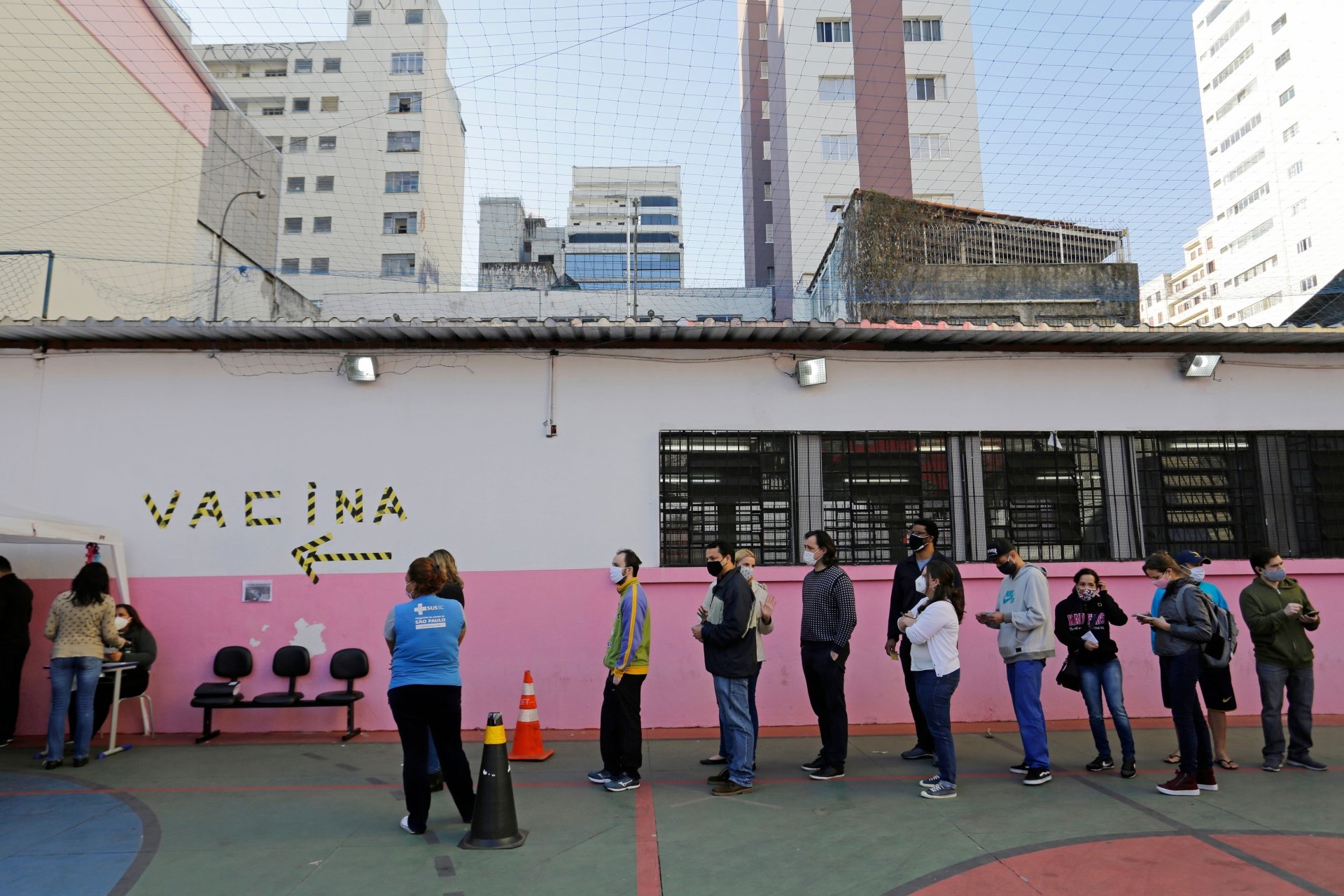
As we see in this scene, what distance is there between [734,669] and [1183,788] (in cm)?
320

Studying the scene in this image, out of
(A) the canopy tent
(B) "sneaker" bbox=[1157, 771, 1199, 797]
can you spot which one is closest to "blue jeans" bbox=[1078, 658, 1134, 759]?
(B) "sneaker" bbox=[1157, 771, 1199, 797]

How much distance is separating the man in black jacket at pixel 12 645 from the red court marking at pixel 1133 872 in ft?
26.1

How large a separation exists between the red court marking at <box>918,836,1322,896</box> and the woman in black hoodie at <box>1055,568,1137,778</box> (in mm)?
1416

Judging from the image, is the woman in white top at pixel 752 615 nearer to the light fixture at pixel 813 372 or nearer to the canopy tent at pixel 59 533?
the light fixture at pixel 813 372

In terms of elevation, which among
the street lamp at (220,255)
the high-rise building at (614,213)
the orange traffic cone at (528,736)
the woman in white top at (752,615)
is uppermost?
the high-rise building at (614,213)

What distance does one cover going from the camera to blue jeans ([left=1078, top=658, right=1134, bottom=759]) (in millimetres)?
6402

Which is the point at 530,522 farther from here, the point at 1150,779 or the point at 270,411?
the point at 1150,779

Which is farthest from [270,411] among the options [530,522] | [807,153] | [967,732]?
[807,153]

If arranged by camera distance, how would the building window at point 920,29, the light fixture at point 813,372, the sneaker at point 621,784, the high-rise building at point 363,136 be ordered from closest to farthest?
the sneaker at point 621,784 < the light fixture at point 813,372 < the building window at point 920,29 < the high-rise building at point 363,136

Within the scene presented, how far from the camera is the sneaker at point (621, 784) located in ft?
20.2

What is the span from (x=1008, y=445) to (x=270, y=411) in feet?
24.5

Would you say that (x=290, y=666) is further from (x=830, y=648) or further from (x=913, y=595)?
(x=913, y=595)

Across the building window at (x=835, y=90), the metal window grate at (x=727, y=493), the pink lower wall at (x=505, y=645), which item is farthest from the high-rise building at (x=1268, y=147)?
the pink lower wall at (x=505, y=645)

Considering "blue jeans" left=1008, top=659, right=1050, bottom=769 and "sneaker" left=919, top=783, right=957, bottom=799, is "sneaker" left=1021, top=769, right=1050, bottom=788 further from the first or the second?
"sneaker" left=919, top=783, right=957, bottom=799
